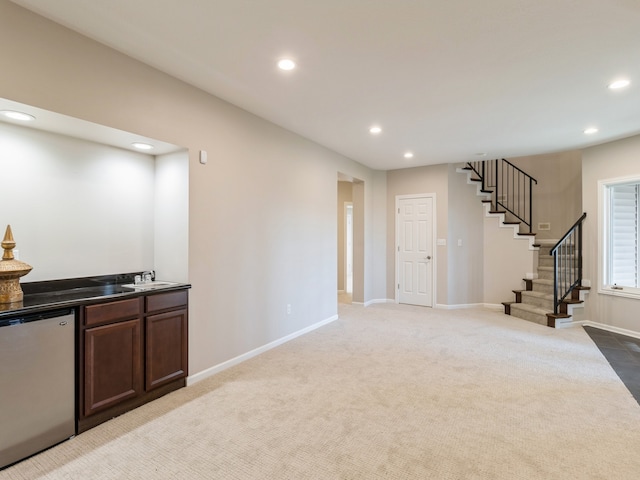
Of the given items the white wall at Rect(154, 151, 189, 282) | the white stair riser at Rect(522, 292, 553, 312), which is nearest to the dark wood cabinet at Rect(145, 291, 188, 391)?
the white wall at Rect(154, 151, 189, 282)

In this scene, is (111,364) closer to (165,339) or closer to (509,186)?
(165,339)

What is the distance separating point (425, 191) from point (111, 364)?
18.5 ft

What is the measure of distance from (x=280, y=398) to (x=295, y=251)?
6.58ft

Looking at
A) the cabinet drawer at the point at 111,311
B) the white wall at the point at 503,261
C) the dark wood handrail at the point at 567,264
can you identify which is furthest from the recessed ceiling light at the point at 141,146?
the white wall at the point at 503,261

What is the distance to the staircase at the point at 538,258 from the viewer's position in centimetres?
496

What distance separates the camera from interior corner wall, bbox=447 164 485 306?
6172 mm

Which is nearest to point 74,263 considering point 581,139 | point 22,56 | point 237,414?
point 22,56

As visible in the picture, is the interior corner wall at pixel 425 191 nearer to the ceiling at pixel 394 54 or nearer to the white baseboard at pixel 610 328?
the white baseboard at pixel 610 328

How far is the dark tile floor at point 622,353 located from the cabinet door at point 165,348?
3.84 metres

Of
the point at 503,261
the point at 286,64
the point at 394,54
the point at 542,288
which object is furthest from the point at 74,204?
the point at 542,288

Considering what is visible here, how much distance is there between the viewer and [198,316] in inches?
120

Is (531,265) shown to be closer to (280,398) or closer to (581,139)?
(581,139)

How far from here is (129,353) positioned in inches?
97.3

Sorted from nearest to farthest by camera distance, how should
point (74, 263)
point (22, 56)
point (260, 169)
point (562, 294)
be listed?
point (22, 56)
point (74, 263)
point (260, 169)
point (562, 294)
